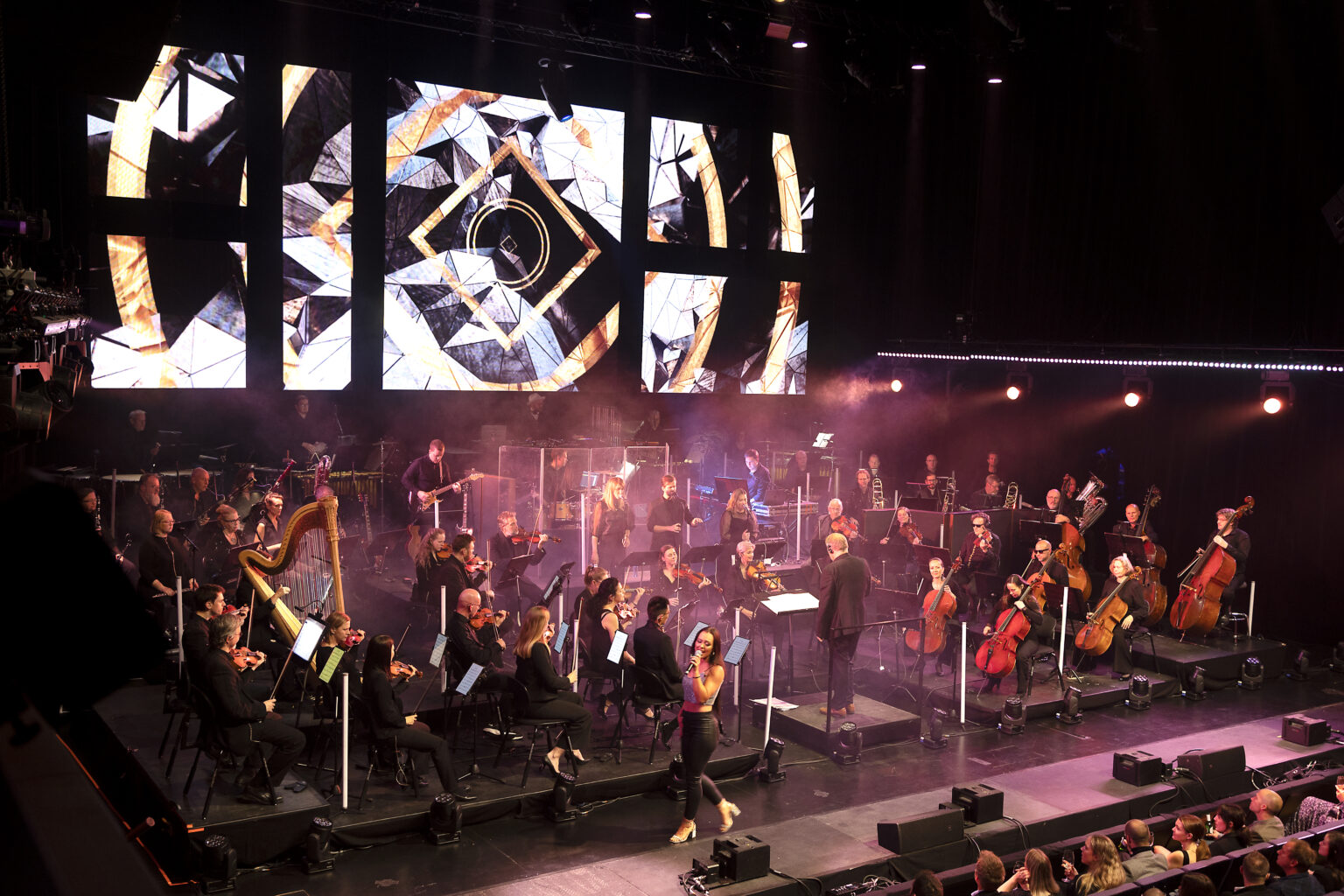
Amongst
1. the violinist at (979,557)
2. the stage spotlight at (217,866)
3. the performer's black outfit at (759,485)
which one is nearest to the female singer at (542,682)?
the stage spotlight at (217,866)

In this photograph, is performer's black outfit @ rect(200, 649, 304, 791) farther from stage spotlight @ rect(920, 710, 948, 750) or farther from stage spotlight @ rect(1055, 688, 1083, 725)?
stage spotlight @ rect(1055, 688, 1083, 725)

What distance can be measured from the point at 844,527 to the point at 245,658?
7417 millimetres

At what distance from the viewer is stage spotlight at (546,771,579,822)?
8.71 meters

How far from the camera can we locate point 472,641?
30.0 feet

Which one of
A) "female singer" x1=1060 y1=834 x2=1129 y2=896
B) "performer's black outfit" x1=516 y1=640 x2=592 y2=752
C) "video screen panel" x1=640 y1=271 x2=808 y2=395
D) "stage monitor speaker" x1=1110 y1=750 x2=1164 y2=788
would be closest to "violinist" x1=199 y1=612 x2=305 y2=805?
"performer's black outfit" x1=516 y1=640 x2=592 y2=752

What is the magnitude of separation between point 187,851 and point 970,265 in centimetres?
1518

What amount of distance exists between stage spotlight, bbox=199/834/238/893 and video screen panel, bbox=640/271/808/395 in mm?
12678

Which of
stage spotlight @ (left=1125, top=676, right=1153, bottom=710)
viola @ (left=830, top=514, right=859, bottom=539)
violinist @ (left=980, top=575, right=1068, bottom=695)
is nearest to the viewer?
violinist @ (left=980, top=575, right=1068, bottom=695)

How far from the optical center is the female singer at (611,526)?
13648 millimetres

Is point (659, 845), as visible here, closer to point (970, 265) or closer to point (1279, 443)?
point (1279, 443)

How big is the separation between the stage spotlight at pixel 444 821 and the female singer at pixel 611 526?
556 cm

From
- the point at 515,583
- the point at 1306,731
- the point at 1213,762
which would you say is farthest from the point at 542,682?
the point at 1306,731

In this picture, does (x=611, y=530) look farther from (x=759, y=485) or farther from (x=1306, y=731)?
(x=1306, y=731)

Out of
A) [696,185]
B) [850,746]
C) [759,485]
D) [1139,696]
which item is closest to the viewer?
[850,746]
